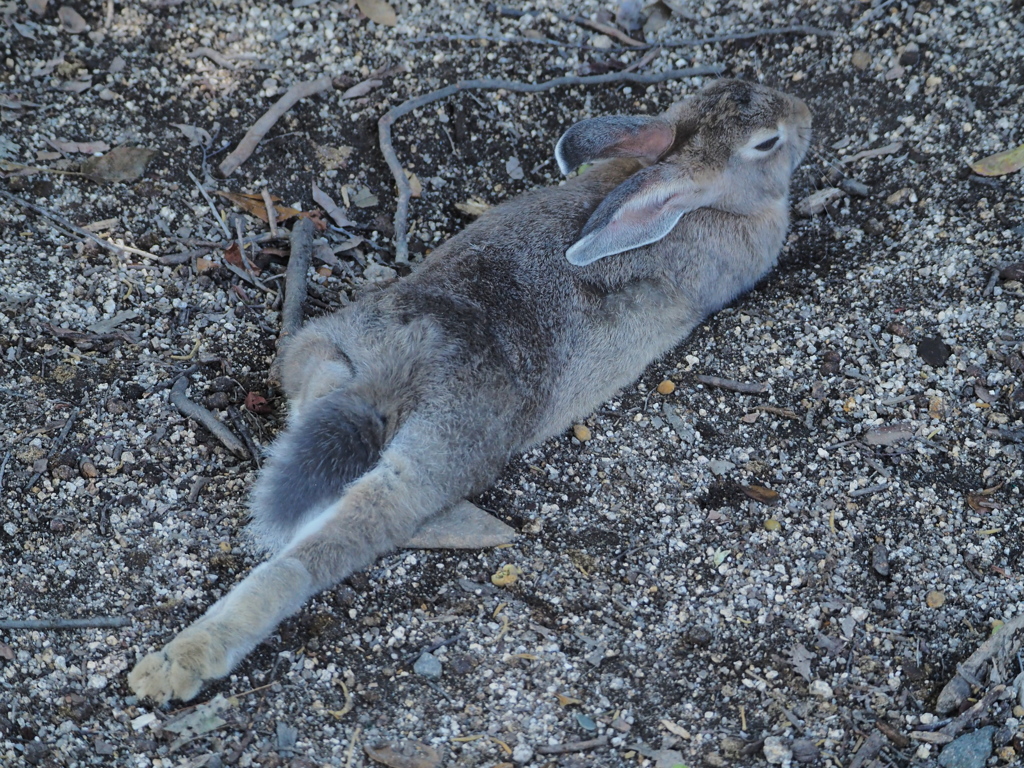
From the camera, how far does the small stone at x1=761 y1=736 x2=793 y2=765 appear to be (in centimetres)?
343

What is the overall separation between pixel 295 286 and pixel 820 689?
3.06 metres

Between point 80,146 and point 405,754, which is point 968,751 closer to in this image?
point 405,754

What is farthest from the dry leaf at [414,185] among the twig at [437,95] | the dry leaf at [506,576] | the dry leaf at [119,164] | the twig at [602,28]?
the dry leaf at [506,576]

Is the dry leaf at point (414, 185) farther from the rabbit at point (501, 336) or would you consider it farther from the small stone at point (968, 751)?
the small stone at point (968, 751)

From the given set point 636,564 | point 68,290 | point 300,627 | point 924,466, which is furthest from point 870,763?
point 68,290

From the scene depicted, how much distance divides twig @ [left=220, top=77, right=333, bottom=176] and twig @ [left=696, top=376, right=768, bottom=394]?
2.83 meters

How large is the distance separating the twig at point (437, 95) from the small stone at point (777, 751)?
3.04 meters

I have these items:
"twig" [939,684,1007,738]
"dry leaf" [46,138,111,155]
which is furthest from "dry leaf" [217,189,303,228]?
"twig" [939,684,1007,738]

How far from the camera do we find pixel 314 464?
3.91m

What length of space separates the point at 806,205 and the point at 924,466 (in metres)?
1.80

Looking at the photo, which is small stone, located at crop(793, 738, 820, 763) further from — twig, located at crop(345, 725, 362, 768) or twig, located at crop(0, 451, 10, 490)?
twig, located at crop(0, 451, 10, 490)

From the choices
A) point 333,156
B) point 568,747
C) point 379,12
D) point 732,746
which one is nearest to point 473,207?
point 333,156

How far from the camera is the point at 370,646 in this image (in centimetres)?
379

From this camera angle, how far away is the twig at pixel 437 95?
5.40 meters
